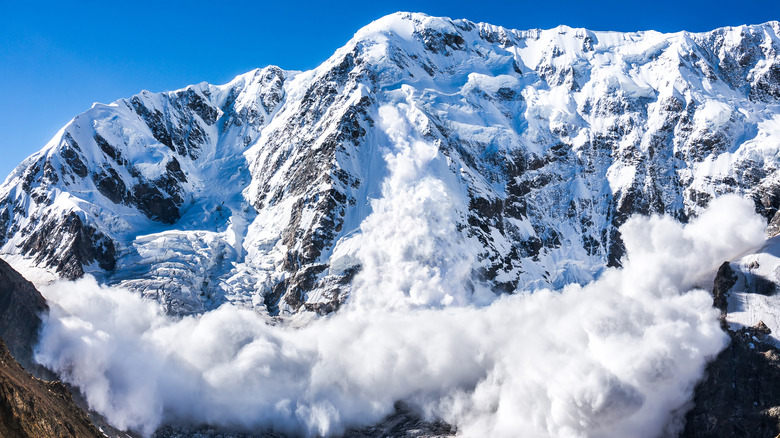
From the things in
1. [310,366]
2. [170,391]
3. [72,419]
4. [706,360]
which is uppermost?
[706,360]

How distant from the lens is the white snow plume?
154 metres

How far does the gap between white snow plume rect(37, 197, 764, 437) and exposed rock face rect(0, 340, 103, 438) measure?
337 ft

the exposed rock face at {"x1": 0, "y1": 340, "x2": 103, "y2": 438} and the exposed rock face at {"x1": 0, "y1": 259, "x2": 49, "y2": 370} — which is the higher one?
the exposed rock face at {"x1": 0, "y1": 259, "x2": 49, "y2": 370}

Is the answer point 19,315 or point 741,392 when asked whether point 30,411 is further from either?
point 741,392

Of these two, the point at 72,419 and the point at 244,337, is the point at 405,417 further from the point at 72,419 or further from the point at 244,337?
the point at 72,419

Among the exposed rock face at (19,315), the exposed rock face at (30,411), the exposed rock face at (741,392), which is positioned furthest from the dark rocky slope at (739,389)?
the exposed rock face at (19,315)

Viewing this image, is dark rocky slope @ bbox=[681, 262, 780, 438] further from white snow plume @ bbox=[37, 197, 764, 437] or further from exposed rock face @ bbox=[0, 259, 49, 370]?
exposed rock face @ bbox=[0, 259, 49, 370]

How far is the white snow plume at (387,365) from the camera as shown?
154m

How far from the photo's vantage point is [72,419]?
60844 mm

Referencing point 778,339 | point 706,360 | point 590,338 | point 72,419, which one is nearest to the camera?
point 72,419

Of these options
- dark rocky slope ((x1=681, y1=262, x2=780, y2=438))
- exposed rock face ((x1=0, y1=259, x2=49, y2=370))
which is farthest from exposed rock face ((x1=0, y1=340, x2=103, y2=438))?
dark rocky slope ((x1=681, y1=262, x2=780, y2=438))

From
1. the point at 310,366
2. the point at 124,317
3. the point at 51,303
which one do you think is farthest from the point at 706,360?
the point at 51,303

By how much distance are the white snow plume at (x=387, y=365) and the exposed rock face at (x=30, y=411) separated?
337ft

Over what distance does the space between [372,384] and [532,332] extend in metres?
52.6
